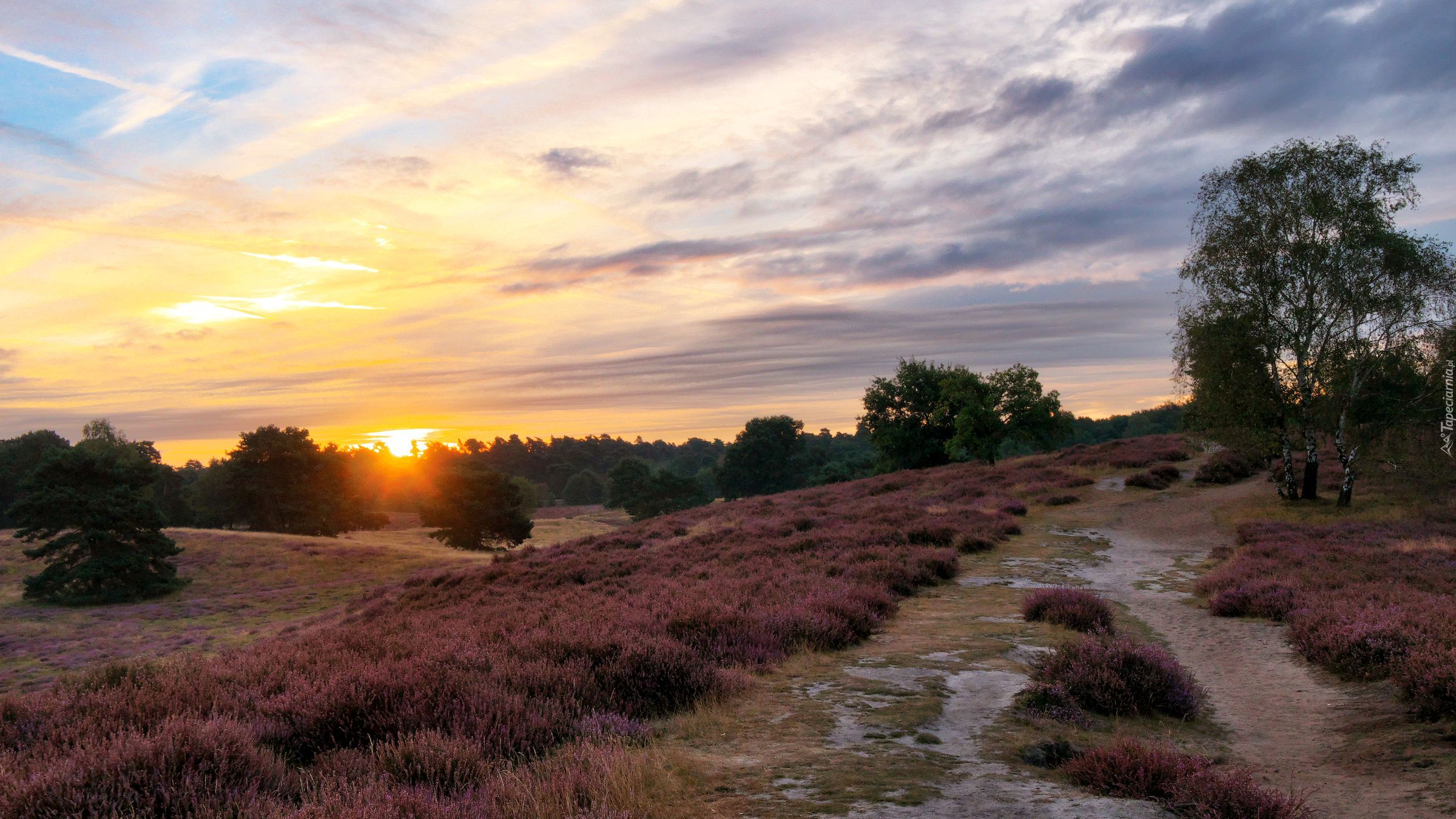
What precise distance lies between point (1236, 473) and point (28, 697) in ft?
141

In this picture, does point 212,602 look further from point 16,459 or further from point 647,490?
point 16,459

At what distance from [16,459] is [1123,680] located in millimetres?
111019

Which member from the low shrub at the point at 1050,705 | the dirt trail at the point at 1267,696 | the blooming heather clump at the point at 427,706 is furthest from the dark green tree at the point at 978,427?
the low shrub at the point at 1050,705

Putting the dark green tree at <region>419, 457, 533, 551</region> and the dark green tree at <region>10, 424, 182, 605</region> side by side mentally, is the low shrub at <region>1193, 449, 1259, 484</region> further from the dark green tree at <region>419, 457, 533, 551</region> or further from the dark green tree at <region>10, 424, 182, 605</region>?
the dark green tree at <region>10, 424, 182, 605</region>

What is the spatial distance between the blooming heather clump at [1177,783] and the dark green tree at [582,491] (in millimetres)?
124637

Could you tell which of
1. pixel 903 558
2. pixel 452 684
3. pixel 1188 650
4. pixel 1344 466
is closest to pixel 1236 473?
pixel 1344 466

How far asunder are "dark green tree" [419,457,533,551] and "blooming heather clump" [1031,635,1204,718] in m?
58.7

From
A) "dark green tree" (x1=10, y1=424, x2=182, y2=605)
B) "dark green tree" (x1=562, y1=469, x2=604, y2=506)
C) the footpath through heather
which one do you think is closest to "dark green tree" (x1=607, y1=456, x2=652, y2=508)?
"dark green tree" (x1=562, y1=469, x2=604, y2=506)

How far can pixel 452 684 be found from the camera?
6195 mm

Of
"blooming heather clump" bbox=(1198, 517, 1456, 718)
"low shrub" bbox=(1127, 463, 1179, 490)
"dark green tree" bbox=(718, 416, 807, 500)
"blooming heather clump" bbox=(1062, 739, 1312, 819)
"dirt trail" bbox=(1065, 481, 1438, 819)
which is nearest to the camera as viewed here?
"blooming heather clump" bbox=(1062, 739, 1312, 819)

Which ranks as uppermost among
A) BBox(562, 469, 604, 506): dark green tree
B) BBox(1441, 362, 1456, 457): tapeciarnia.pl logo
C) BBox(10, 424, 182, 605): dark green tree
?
BBox(1441, 362, 1456, 457): tapeciarnia.pl logo

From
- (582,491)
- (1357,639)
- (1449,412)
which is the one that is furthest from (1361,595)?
(582,491)

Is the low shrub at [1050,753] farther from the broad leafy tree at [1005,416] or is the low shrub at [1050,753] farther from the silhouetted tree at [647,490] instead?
the silhouetted tree at [647,490]

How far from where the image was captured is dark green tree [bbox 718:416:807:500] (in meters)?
97.9
